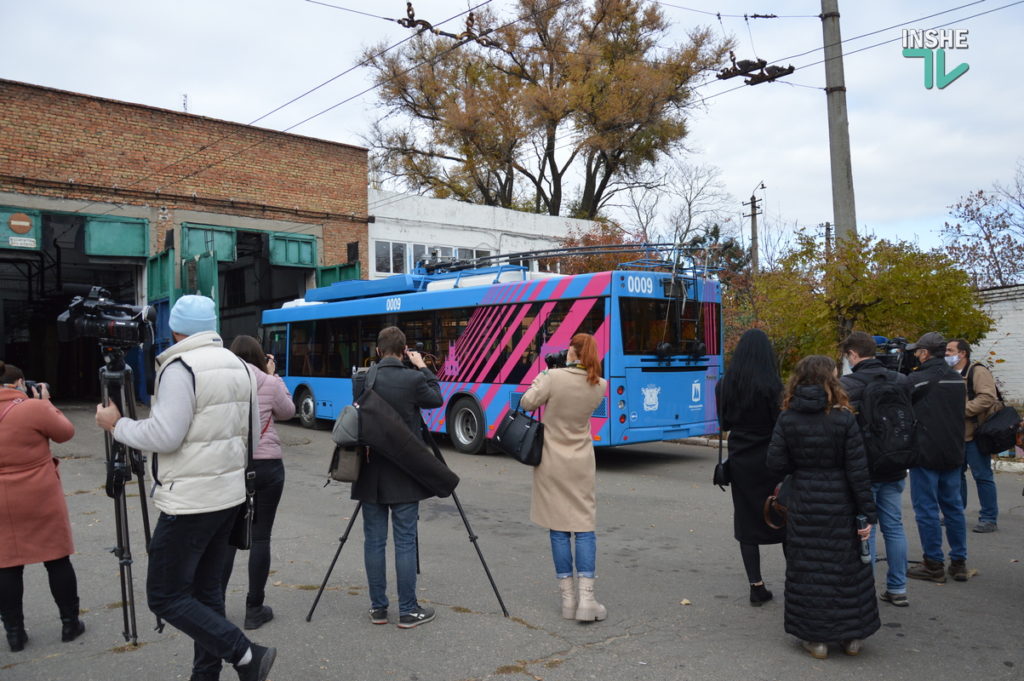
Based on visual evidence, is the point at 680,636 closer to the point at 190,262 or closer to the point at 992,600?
the point at 992,600

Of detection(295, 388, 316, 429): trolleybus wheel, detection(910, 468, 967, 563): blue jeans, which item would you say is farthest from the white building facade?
detection(910, 468, 967, 563): blue jeans

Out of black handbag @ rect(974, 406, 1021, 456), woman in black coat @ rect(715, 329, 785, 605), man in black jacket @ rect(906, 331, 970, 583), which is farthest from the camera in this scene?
black handbag @ rect(974, 406, 1021, 456)

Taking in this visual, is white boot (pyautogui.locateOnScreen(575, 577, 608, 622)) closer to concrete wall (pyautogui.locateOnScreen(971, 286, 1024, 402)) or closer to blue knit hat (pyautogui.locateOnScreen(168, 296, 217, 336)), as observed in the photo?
blue knit hat (pyautogui.locateOnScreen(168, 296, 217, 336))

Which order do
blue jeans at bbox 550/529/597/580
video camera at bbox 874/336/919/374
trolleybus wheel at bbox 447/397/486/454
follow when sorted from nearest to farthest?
1. blue jeans at bbox 550/529/597/580
2. video camera at bbox 874/336/919/374
3. trolleybus wheel at bbox 447/397/486/454

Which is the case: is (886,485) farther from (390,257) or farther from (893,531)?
(390,257)

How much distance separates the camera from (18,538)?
4.60 meters

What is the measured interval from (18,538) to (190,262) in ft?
55.0

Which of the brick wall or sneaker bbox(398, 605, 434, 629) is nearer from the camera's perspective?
sneaker bbox(398, 605, 434, 629)

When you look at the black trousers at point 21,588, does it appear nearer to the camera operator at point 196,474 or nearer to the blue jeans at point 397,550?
the camera operator at point 196,474

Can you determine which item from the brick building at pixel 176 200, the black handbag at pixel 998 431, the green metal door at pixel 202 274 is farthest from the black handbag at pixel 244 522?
the brick building at pixel 176 200

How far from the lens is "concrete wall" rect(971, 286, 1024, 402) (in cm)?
1944

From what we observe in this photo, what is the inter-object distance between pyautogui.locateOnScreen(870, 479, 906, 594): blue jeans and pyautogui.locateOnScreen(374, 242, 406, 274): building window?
70.8ft

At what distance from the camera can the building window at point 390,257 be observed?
25.9m

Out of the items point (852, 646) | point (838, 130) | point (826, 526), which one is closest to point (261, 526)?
point (826, 526)
